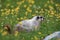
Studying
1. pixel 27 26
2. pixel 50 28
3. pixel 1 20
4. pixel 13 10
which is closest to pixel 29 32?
pixel 27 26

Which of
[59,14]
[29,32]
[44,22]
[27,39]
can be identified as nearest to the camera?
[27,39]

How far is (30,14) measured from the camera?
1172 cm

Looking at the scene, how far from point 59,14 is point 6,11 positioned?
2.33 metres

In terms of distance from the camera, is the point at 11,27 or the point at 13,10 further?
the point at 13,10

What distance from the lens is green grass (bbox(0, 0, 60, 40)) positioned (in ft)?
32.1

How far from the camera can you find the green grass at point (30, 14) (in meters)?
9.80

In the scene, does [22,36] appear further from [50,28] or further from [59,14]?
[59,14]

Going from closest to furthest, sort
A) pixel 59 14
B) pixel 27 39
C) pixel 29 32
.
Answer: pixel 27 39 → pixel 29 32 → pixel 59 14

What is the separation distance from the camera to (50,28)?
10.4m

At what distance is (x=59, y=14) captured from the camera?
12.0 metres

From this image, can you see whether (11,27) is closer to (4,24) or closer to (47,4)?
(4,24)

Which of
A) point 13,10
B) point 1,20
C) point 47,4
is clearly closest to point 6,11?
point 13,10

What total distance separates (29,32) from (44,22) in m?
1.04

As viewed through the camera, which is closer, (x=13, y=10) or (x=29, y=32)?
(x=29, y=32)
